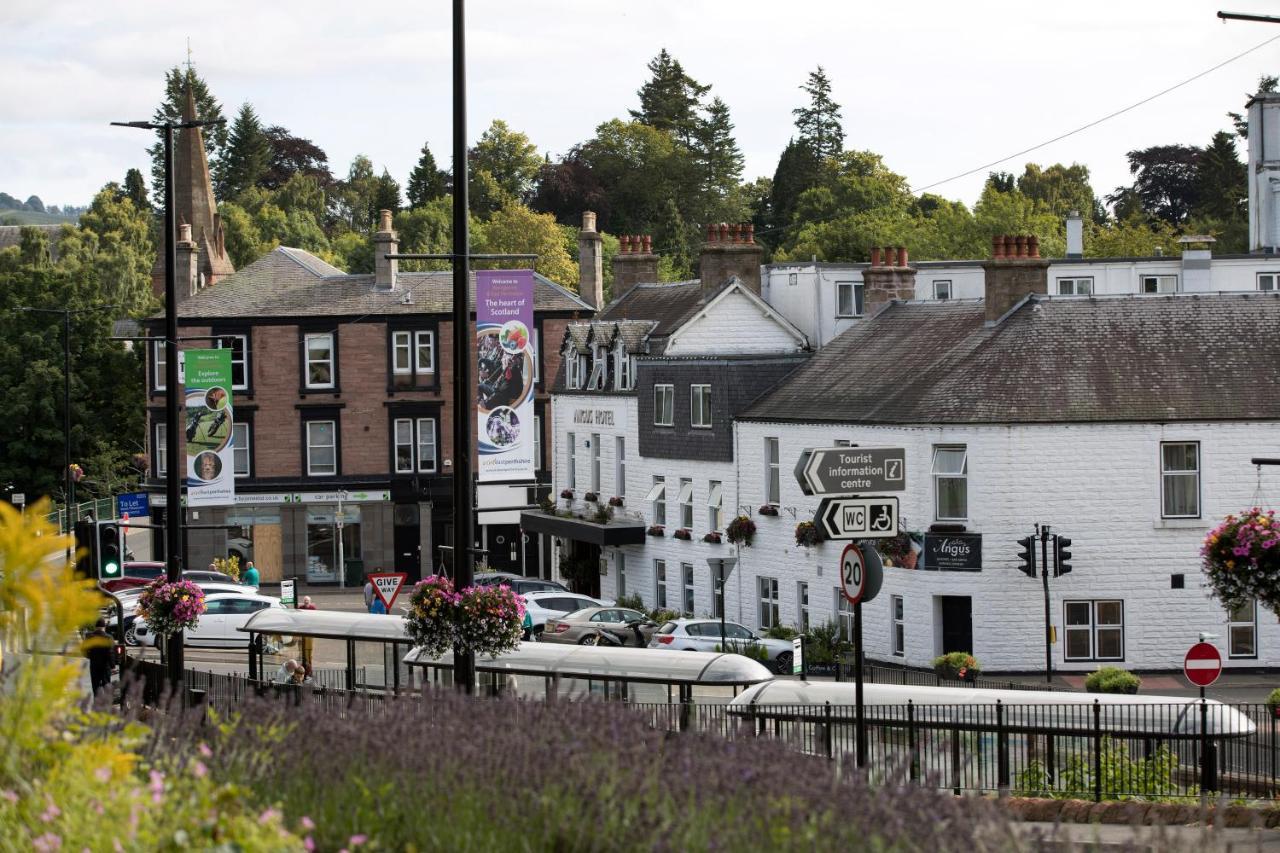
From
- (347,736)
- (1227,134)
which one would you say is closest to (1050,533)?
(347,736)

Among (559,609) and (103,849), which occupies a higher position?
(103,849)

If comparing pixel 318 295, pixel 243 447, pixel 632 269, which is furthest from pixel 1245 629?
pixel 318 295

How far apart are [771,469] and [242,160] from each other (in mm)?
102605

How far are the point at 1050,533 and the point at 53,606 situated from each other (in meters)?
32.6

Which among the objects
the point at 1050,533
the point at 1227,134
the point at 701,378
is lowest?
the point at 1050,533

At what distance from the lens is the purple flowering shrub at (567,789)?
33.4ft

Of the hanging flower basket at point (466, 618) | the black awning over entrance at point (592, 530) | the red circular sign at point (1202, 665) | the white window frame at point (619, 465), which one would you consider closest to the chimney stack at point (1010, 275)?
the black awning over entrance at point (592, 530)

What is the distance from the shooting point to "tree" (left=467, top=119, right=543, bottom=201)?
13275 cm

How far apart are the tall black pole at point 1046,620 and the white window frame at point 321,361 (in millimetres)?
33041

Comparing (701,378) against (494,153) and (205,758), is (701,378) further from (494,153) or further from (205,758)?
(494,153)

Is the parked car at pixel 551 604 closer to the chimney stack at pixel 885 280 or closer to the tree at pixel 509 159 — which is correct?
the chimney stack at pixel 885 280

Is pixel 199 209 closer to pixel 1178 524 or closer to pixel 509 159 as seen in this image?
pixel 509 159

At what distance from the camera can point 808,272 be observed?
52.7m

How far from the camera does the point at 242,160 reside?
142375 mm
